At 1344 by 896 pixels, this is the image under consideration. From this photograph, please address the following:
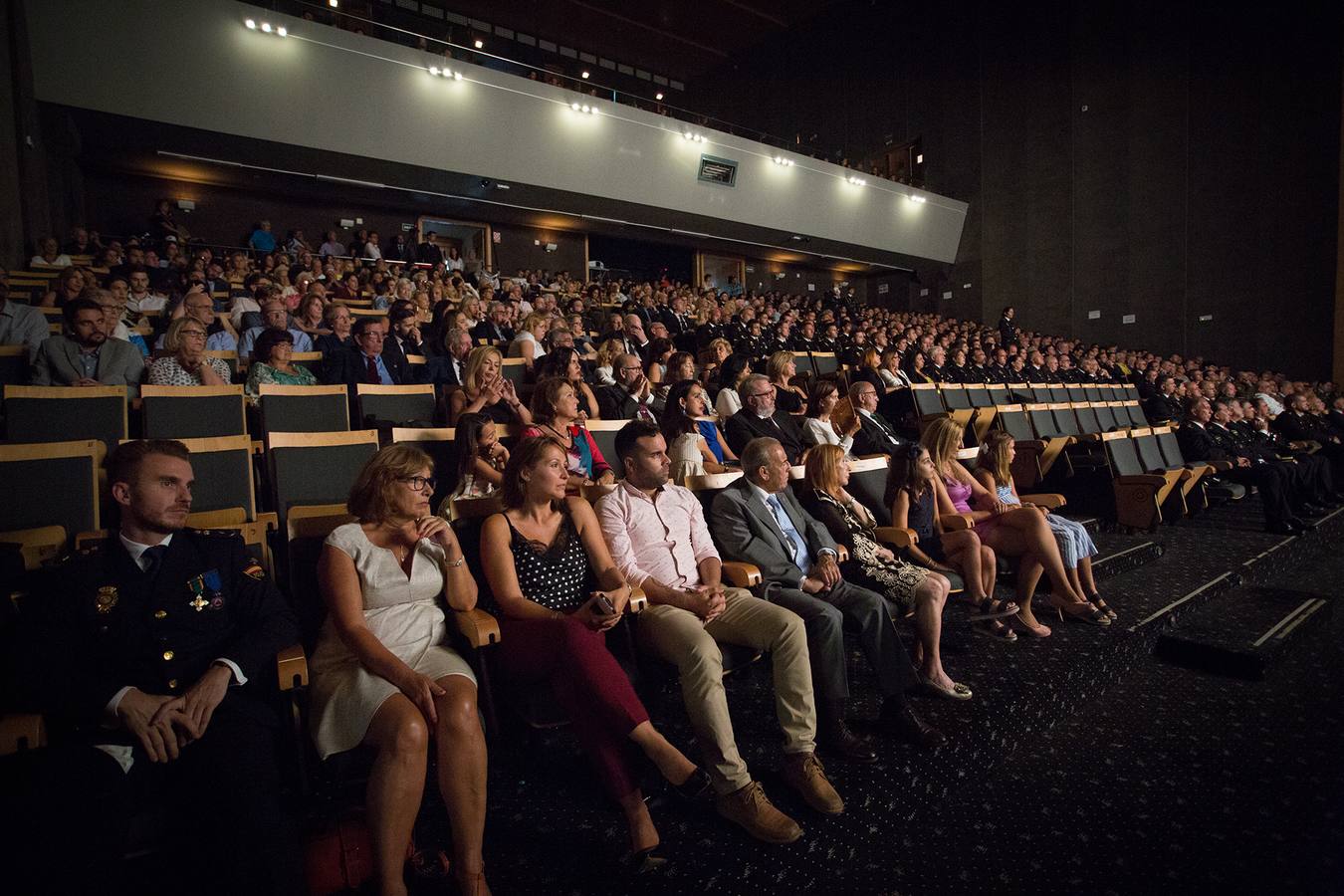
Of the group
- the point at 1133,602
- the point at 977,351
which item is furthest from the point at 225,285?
the point at 977,351

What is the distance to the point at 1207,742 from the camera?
179cm

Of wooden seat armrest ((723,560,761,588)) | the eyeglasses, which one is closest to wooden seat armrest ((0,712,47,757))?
the eyeglasses

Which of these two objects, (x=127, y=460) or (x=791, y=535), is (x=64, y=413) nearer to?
(x=127, y=460)

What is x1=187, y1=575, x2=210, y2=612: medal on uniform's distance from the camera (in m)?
1.31

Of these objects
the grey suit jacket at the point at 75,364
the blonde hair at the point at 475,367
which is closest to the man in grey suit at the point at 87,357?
the grey suit jacket at the point at 75,364

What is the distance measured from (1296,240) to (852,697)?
445 inches

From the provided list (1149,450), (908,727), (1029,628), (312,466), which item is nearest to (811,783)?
(908,727)

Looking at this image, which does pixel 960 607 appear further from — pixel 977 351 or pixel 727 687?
pixel 977 351

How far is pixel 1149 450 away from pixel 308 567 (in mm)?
4800

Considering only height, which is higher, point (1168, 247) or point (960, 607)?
point (1168, 247)

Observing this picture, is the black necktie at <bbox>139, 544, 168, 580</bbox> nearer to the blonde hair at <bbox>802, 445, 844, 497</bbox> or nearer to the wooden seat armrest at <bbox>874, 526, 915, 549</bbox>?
the blonde hair at <bbox>802, 445, 844, 497</bbox>

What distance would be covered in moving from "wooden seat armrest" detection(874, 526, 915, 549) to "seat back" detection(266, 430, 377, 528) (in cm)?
189

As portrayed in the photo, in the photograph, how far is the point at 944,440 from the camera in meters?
2.75

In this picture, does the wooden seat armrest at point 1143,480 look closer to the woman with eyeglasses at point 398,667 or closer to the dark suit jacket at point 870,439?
the dark suit jacket at point 870,439
